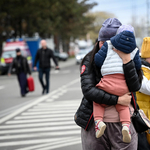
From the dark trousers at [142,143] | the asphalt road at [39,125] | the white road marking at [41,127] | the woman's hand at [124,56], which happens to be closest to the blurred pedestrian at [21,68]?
the asphalt road at [39,125]

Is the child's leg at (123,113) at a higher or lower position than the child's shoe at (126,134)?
higher

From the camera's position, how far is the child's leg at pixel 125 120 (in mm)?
2885

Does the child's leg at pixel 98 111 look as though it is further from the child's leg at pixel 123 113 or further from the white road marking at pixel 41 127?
the white road marking at pixel 41 127

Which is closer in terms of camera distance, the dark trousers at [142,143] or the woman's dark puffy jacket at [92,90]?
the woman's dark puffy jacket at [92,90]

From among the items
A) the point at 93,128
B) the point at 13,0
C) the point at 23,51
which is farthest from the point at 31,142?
the point at 13,0

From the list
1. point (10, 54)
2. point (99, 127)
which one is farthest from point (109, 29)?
point (10, 54)

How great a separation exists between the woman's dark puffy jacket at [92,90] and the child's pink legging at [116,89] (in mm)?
37

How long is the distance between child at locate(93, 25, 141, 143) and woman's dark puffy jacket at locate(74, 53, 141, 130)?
0.05m

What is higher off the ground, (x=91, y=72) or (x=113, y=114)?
(x=91, y=72)

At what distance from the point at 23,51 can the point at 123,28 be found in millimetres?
25767

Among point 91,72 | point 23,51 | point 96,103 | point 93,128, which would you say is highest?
point 91,72

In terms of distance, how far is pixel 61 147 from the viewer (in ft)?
18.9

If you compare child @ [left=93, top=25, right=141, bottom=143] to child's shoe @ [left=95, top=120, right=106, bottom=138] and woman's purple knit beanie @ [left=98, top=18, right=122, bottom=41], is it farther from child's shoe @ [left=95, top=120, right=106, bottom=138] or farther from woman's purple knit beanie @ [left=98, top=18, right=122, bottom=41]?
woman's purple knit beanie @ [left=98, top=18, right=122, bottom=41]

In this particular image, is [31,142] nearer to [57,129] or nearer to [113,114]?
[57,129]
